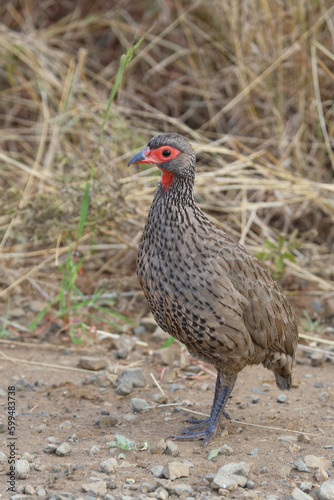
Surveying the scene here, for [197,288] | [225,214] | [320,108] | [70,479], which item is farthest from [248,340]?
[320,108]

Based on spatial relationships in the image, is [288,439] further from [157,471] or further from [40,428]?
[40,428]

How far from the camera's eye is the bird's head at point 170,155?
125 inches

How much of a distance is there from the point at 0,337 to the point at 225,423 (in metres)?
1.72

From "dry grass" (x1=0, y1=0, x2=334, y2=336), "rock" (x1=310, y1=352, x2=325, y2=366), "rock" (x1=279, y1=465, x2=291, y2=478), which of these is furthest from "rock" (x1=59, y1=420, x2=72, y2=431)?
"rock" (x1=310, y1=352, x2=325, y2=366)

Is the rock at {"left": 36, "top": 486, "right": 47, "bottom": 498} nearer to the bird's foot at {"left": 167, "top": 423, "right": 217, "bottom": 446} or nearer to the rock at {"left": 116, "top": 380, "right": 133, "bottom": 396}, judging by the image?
the bird's foot at {"left": 167, "top": 423, "right": 217, "bottom": 446}

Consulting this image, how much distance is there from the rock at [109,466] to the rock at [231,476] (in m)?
0.43

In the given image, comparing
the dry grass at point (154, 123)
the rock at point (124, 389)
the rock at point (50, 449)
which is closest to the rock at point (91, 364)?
the rock at point (124, 389)

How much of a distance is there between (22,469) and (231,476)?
2.79 ft

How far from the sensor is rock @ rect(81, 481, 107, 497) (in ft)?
8.46

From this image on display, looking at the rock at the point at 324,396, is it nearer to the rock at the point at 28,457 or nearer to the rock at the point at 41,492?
the rock at the point at 28,457

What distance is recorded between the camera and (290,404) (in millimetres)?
3719

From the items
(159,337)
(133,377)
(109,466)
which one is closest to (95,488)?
(109,466)

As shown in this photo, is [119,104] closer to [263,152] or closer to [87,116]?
[87,116]

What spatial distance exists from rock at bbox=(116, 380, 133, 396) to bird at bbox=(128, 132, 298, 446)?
510 mm
